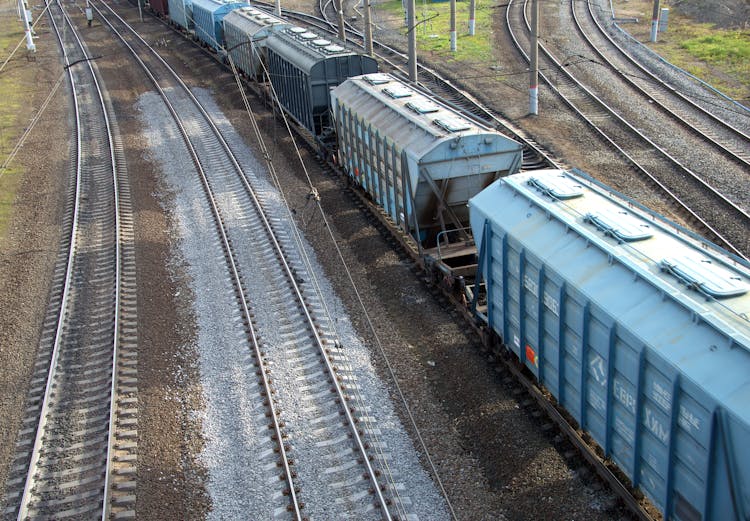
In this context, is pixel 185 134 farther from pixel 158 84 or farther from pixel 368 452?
pixel 368 452

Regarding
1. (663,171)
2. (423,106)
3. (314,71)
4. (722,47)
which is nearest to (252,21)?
(314,71)

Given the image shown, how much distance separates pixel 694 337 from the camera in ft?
29.4

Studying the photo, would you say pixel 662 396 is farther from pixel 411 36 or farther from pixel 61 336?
pixel 411 36

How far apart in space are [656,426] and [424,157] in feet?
30.2

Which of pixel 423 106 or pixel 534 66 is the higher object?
pixel 423 106

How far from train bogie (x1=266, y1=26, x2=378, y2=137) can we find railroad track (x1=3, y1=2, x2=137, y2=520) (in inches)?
312

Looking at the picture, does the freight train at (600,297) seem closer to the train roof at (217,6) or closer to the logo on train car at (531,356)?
the logo on train car at (531,356)

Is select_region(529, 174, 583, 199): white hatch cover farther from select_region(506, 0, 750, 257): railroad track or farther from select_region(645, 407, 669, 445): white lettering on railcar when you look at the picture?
select_region(506, 0, 750, 257): railroad track

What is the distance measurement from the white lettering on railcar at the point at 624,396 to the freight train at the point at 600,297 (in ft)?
0.09

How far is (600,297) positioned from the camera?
10.4 metres

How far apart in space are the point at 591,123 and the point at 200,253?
17799mm

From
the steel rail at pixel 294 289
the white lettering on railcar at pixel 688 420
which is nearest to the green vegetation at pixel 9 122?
the steel rail at pixel 294 289

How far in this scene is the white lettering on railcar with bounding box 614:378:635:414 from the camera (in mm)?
10063

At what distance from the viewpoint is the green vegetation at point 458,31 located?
148ft
